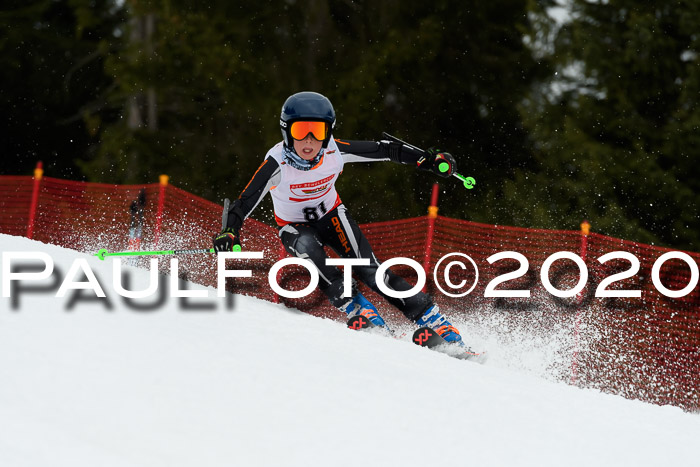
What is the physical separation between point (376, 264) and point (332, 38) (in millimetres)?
9839

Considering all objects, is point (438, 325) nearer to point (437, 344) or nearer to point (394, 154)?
point (437, 344)

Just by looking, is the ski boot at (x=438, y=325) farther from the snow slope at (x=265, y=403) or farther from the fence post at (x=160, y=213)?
the fence post at (x=160, y=213)

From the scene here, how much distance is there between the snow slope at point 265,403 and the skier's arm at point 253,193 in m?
0.62

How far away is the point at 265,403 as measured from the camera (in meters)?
3.47

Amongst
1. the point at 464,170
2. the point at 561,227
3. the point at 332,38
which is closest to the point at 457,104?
the point at 464,170

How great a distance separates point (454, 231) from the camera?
27.9 feet

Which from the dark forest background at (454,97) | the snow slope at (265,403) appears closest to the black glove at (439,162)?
the snow slope at (265,403)

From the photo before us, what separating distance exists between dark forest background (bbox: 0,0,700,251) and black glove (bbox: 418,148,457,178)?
20.2 ft

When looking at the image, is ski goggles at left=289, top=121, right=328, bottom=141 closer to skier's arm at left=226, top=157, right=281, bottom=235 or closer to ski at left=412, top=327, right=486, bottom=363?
skier's arm at left=226, top=157, right=281, bottom=235

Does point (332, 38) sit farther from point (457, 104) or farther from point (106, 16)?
point (106, 16)

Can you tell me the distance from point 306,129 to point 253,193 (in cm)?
51

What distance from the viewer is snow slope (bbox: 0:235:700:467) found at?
9.93ft

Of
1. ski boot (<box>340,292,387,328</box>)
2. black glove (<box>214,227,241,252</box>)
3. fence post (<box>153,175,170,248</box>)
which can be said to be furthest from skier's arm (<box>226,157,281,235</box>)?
fence post (<box>153,175,170,248</box>)

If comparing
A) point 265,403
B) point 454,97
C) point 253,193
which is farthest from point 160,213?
point 454,97
